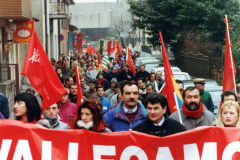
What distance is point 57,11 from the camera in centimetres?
3634

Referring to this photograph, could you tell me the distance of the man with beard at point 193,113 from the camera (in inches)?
243

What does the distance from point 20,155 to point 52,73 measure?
2.43 m

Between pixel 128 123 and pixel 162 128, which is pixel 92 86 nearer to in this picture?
pixel 128 123

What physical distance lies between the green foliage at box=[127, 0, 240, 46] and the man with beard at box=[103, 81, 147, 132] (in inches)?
961

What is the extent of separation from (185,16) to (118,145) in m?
27.1

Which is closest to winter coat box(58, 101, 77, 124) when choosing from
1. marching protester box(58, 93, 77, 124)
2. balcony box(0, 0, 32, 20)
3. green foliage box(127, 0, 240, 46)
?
marching protester box(58, 93, 77, 124)

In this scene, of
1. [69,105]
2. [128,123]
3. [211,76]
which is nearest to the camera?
[128,123]

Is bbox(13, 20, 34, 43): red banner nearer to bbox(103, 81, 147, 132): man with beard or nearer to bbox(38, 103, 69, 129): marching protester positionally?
bbox(38, 103, 69, 129): marching protester

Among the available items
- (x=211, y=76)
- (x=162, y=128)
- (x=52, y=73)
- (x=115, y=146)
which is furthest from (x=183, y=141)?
(x=211, y=76)

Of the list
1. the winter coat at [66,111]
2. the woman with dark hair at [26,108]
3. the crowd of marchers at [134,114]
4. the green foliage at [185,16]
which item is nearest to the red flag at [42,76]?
the crowd of marchers at [134,114]

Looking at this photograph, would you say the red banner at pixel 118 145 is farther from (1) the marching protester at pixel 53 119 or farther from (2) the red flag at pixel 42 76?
(2) the red flag at pixel 42 76

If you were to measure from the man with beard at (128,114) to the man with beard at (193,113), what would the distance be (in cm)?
73

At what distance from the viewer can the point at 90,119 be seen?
5.10 metres

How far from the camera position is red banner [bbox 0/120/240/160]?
4855 millimetres
